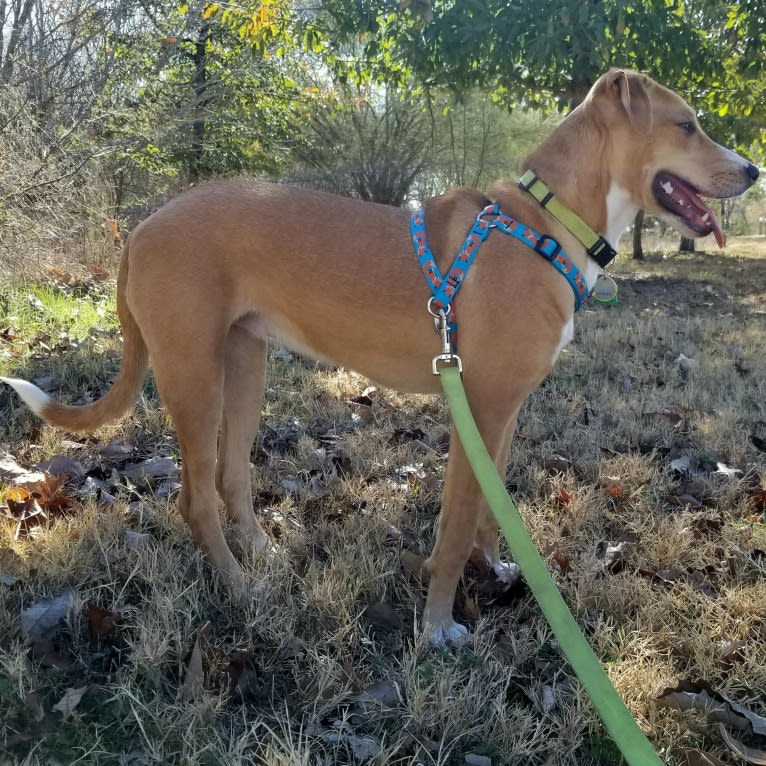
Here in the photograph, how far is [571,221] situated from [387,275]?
0.71 metres

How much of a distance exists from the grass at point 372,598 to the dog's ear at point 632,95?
5.25ft

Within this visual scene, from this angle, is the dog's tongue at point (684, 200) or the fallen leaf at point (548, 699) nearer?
the fallen leaf at point (548, 699)

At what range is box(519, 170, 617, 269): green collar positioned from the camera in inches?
93.4

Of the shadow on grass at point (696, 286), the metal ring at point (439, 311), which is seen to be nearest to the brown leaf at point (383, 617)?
the metal ring at point (439, 311)

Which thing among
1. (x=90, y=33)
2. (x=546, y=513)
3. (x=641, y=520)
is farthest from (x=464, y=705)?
(x=90, y=33)

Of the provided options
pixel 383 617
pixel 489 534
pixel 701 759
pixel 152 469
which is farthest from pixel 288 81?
pixel 701 759

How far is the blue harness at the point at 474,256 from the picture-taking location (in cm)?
227

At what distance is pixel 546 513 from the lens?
2900 mm

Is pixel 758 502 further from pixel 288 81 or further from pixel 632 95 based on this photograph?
pixel 288 81

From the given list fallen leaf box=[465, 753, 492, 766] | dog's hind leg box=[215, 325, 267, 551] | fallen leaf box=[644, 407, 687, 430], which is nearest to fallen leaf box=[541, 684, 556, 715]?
fallen leaf box=[465, 753, 492, 766]

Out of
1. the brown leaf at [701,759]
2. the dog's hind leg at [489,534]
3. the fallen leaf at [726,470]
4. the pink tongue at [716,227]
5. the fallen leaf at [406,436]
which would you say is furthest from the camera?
the fallen leaf at [406,436]

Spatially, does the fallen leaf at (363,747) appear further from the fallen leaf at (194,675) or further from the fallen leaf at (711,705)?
the fallen leaf at (711,705)

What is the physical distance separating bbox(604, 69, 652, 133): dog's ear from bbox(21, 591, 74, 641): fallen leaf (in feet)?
8.42

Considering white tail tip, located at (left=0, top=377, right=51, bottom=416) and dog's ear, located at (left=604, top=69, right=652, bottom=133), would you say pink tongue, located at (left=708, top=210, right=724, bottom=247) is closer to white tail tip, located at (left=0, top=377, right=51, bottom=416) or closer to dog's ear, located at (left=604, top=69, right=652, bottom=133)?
dog's ear, located at (left=604, top=69, right=652, bottom=133)
